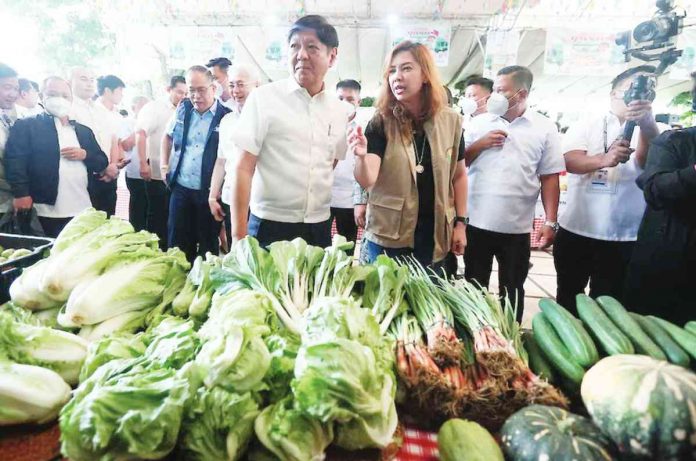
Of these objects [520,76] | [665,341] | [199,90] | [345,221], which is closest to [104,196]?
[199,90]

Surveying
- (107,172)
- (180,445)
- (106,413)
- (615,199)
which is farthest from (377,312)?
(107,172)

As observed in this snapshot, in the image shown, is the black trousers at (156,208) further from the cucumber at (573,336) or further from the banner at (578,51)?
the banner at (578,51)

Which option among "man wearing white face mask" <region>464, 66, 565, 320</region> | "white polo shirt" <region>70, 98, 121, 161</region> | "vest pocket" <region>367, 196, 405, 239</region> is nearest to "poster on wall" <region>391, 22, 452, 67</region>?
"man wearing white face mask" <region>464, 66, 565, 320</region>

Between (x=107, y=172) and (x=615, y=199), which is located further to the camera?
(x=107, y=172)

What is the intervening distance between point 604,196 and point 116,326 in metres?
2.97

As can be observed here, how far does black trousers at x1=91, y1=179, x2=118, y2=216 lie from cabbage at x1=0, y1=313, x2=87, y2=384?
381 cm

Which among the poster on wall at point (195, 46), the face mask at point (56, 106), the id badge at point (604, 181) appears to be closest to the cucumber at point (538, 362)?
the id badge at point (604, 181)

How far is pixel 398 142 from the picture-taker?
221cm

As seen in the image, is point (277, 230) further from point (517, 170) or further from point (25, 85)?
point (25, 85)

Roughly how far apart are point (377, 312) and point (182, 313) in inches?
25.9

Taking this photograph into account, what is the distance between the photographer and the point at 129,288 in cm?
131

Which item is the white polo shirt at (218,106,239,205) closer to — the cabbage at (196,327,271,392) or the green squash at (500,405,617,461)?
the cabbage at (196,327,271,392)

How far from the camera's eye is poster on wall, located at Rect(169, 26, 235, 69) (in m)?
7.09

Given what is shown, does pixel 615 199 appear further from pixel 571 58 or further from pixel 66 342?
pixel 571 58
